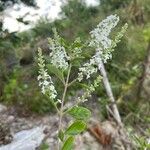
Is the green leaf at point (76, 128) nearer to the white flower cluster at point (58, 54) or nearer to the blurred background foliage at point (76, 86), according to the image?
the white flower cluster at point (58, 54)

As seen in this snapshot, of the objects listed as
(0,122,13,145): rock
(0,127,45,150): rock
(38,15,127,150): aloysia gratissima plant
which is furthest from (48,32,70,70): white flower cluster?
(0,122,13,145): rock

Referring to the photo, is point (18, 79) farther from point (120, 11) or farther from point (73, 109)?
point (73, 109)

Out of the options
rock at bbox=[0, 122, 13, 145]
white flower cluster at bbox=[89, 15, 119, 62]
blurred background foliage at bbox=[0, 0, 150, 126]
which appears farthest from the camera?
blurred background foliage at bbox=[0, 0, 150, 126]

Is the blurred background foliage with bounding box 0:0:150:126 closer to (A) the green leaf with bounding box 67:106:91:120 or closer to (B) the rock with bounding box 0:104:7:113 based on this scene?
(B) the rock with bounding box 0:104:7:113

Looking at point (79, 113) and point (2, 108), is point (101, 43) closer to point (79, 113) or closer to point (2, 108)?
point (79, 113)

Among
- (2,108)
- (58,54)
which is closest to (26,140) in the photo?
(2,108)

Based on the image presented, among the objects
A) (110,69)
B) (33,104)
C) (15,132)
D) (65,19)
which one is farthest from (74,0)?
(15,132)

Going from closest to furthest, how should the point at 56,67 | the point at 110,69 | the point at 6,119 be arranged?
the point at 56,67 < the point at 6,119 < the point at 110,69

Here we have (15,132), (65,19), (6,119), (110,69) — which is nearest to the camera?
(15,132)
